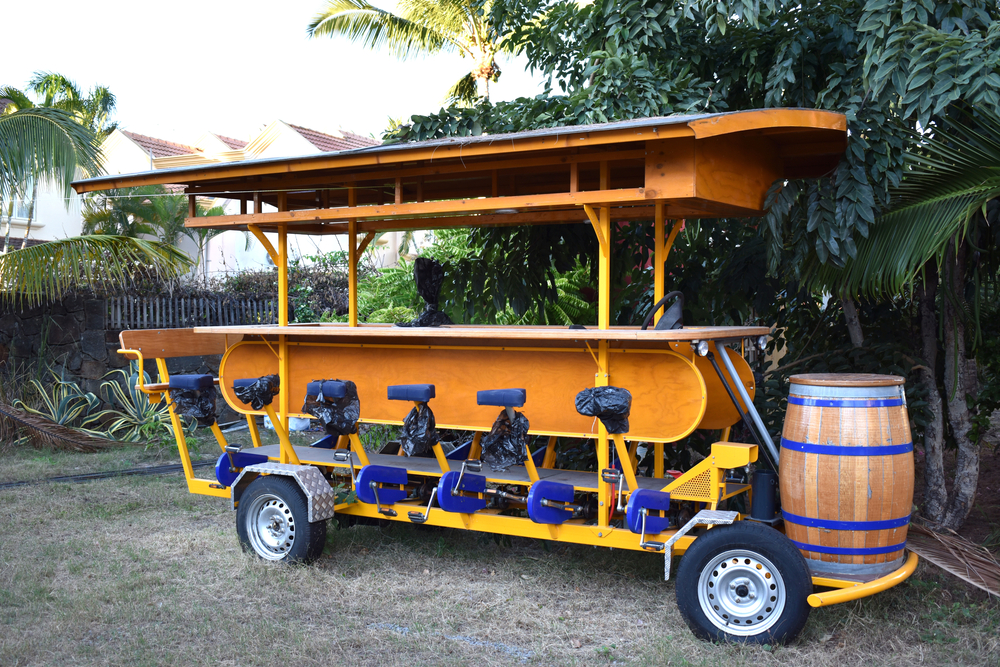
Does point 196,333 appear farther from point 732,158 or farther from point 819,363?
point 819,363

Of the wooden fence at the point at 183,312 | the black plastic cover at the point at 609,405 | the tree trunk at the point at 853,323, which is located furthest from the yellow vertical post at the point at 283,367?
the wooden fence at the point at 183,312

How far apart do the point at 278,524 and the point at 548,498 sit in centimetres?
192

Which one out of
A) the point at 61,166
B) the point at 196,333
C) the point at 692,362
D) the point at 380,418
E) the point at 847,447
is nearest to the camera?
the point at 847,447

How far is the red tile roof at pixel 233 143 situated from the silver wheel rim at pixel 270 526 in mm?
24485

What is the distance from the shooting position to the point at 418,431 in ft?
17.1

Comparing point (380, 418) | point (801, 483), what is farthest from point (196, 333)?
point (801, 483)

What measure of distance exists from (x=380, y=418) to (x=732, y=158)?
9.10 ft

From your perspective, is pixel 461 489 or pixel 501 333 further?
pixel 461 489

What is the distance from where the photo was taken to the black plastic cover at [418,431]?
5.19m

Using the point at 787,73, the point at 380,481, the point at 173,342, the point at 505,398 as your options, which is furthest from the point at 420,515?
the point at 787,73

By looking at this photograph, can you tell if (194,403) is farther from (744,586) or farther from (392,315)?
(392,315)

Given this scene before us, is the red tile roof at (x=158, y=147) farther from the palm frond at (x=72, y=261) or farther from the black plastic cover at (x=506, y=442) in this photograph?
the black plastic cover at (x=506, y=442)

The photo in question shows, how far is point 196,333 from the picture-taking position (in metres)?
6.36

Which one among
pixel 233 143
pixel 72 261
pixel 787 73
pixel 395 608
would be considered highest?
pixel 233 143
